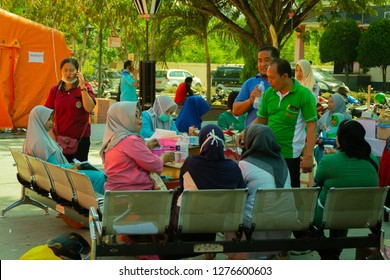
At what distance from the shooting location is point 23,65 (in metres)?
19.9

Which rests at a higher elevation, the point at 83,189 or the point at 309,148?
the point at 309,148

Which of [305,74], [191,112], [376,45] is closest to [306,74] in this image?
[305,74]

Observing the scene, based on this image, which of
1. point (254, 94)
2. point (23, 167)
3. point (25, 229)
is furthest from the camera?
point (23, 167)

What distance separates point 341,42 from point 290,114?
32.2 m

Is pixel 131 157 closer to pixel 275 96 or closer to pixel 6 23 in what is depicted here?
pixel 275 96

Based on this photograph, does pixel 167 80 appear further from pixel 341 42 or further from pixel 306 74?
pixel 306 74

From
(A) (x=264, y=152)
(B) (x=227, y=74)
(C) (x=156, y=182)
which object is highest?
(A) (x=264, y=152)

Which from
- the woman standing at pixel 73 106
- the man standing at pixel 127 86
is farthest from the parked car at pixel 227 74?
the woman standing at pixel 73 106

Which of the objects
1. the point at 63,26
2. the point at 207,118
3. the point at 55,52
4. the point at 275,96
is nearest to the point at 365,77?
the point at 63,26

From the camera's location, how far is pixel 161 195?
20.4 feet

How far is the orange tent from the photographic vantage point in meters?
19.5

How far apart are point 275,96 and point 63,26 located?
27.3m

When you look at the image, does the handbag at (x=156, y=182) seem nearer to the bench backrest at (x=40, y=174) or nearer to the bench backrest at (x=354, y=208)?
the bench backrest at (x=354, y=208)

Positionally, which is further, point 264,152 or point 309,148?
point 309,148
